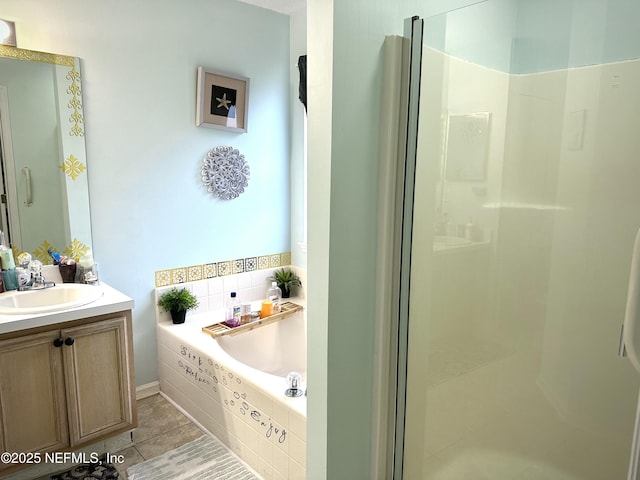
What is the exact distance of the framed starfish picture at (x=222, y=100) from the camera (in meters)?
2.65

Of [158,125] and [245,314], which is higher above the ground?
[158,125]

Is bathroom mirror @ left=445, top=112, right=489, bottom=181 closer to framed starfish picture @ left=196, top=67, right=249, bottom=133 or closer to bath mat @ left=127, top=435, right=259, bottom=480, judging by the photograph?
bath mat @ left=127, top=435, right=259, bottom=480

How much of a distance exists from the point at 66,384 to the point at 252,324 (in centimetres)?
104

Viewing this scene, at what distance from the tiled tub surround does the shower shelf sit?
0.05 meters

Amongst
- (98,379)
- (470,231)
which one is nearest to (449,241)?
(470,231)

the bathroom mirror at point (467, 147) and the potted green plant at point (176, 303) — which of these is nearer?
the bathroom mirror at point (467, 147)

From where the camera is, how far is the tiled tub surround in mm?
1798

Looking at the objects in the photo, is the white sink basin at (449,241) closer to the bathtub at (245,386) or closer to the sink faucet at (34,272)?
the bathtub at (245,386)

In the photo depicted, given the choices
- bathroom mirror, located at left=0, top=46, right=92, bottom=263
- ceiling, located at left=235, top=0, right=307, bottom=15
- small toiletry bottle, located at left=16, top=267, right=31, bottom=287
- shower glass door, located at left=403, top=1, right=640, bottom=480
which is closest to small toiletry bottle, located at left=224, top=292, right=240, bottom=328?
bathroom mirror, located at left=0, top=46, right=92, bottom=263

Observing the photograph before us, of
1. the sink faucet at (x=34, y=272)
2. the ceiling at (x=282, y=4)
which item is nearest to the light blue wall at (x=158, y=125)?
the ceiling at (x=282, y=4)

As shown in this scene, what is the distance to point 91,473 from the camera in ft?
6.41

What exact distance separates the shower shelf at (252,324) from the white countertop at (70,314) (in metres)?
0.58

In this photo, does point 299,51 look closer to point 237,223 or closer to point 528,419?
point 237,223

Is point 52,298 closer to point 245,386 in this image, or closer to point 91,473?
point 91,473
